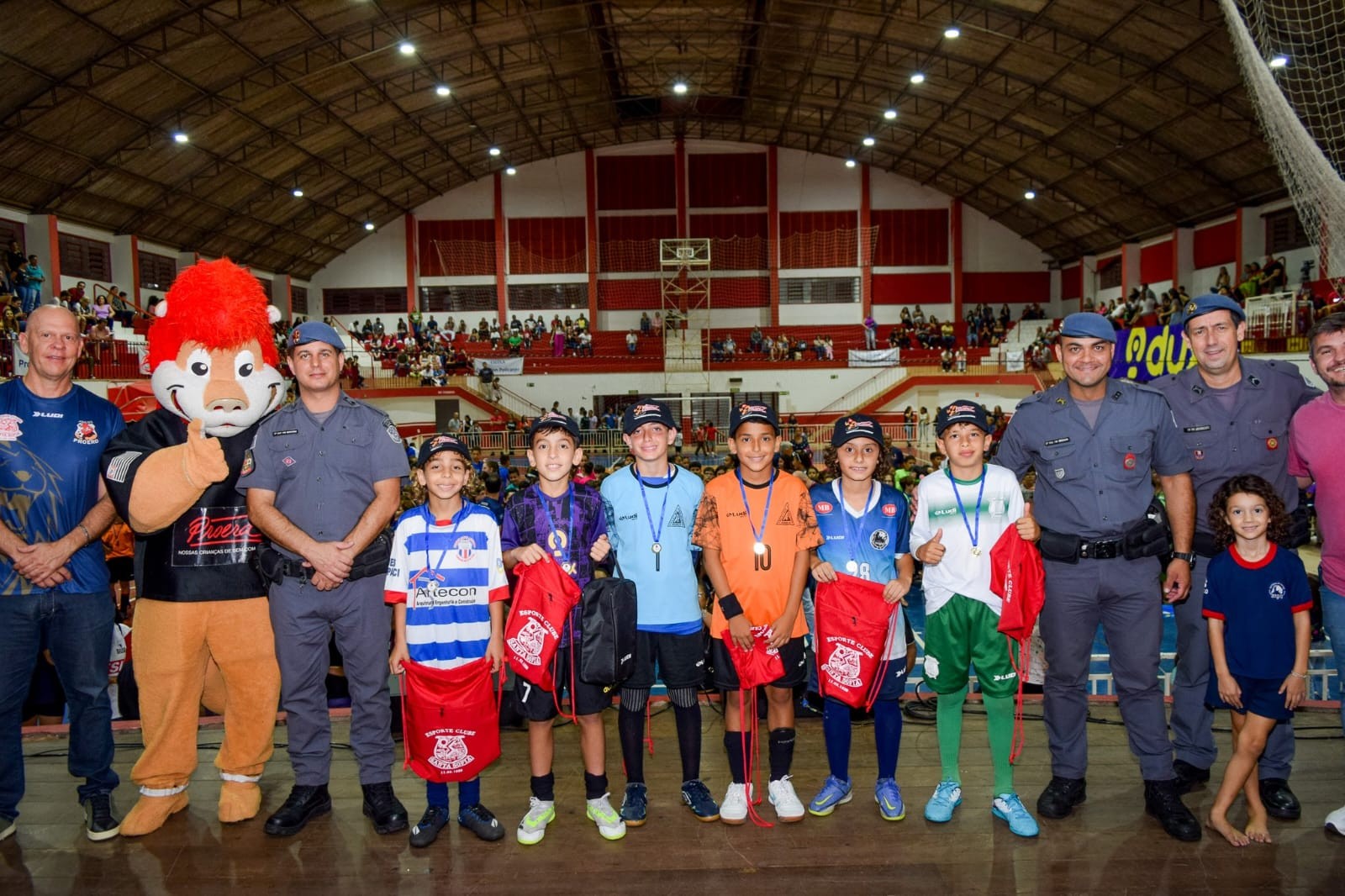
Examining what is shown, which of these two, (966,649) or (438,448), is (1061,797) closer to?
(966,649)

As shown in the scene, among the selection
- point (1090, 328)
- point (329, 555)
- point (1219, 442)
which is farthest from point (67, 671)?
point (1219, 442)

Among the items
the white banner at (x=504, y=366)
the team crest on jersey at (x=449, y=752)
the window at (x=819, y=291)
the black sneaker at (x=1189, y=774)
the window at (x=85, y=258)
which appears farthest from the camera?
the window at (x=819, y=291)

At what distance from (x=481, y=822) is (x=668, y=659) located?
1.03m

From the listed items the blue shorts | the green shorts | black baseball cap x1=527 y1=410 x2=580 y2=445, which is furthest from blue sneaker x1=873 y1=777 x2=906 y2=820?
black baseball cap x1=527 y1=410 x2=580 y2=445

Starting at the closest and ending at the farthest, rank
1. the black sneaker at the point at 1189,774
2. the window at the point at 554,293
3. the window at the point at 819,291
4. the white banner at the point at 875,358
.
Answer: the black sneaker at the point at 1189,774, the white banner at the point at 875,358, the window at the point at 554,293, the window at the point at 819,291

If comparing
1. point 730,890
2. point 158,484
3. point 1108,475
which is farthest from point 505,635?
point 1108,475

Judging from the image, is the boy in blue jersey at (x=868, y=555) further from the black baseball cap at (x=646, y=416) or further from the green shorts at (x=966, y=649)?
the black baseball cap at (x=646, y=416)

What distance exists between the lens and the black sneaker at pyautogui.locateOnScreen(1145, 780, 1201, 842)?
3.31 meters

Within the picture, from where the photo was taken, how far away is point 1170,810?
3.39 meters

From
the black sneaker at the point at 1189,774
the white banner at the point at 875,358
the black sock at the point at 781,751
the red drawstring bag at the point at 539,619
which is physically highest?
the white banner at the point at 875,358

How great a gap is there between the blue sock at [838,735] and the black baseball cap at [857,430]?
114cm

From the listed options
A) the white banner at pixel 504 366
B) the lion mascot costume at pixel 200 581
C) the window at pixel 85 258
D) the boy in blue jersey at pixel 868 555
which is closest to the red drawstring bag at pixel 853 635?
the boy in blue jersey at pixel 868 555

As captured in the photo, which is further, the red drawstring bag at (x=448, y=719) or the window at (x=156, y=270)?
the window at (x=156, y=270)

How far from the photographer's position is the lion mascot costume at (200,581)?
140 inches
